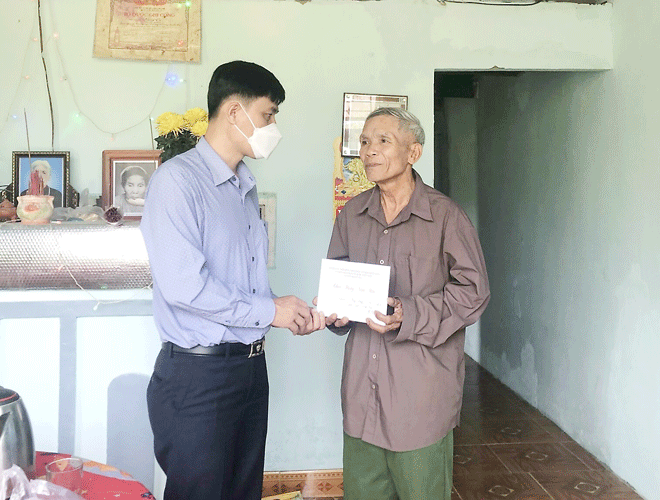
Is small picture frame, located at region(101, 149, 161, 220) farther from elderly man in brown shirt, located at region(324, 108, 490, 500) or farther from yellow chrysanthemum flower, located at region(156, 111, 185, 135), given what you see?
elderly man in brown shirt, located at region(324, 108, 490, 500)

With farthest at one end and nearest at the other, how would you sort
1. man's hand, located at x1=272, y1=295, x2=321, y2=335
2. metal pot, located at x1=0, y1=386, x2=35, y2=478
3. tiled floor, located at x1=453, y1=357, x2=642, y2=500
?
tiled floor, located at x1=453, y1=357, x2=642, y2=500 → man's hand, located at x1=272, y1=295, x2=321, y2=335 → metal pot, located at x1=0, y1=386, x2=35, y2=478

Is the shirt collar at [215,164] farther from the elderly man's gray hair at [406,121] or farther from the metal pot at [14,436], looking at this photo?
the metal pot at [14,436]

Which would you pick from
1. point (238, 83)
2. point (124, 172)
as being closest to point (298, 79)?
point (124, 172)

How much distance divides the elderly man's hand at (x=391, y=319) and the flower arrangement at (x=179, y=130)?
3.58 feet

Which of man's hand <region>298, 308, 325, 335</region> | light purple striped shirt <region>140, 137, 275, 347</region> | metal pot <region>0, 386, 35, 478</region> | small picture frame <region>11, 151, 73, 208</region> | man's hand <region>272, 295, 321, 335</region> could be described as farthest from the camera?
small picture frame <region>11, 151, 73, 208</region>

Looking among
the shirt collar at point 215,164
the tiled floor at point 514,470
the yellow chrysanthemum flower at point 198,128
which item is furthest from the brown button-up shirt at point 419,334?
the tiled floor at point 514,470

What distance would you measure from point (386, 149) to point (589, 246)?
1.95 metres

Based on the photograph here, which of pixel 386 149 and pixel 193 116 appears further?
pixel 193 116

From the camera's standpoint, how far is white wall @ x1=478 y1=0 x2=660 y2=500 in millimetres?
2787

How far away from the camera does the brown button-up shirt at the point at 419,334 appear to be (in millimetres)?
1778

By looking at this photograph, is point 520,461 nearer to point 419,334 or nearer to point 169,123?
point 419,334

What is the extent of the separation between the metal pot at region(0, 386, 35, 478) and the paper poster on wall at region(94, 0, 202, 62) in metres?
1.96

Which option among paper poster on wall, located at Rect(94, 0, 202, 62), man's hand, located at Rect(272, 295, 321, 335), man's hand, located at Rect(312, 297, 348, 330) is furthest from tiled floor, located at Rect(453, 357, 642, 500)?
paper poster on wall, located at Rect(94, 0, 202, 62)

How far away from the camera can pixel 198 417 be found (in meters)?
1.56
